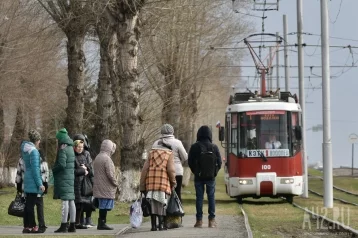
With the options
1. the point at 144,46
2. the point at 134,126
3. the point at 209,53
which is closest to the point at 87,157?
the point at 134,126

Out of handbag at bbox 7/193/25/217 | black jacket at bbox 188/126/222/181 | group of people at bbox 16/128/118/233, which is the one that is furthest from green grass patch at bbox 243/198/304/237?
handbag at bbox 7/193/25/217

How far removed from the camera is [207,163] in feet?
65.0

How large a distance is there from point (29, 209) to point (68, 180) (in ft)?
2.60

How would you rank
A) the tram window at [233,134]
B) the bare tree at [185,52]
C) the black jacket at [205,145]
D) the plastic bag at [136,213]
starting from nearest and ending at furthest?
1. the plastic bag at [136,213]
2. the black jacket at [205,145]
3. the tram window at [233,134]
4. the bare tree at [185,52]

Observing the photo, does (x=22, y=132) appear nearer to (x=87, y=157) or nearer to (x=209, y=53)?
(x=209, y=53)

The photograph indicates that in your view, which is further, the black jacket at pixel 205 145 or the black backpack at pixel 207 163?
the black jacket at pixel 205 145

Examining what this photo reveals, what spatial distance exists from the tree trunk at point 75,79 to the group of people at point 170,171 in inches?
568

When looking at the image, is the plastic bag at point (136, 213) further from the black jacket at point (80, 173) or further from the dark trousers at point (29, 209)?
the dark trousers at point (29, 209)

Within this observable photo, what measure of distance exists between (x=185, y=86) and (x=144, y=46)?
18.4 ft

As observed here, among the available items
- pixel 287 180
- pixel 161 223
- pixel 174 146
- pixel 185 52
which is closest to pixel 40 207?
pixel 161 223

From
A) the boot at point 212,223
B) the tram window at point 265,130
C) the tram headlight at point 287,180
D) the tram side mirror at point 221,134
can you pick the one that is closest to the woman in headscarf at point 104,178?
the boot at point 212,223

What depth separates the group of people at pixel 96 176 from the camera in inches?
713

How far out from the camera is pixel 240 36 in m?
58.4

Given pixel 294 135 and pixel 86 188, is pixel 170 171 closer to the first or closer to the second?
pixel 86 188
